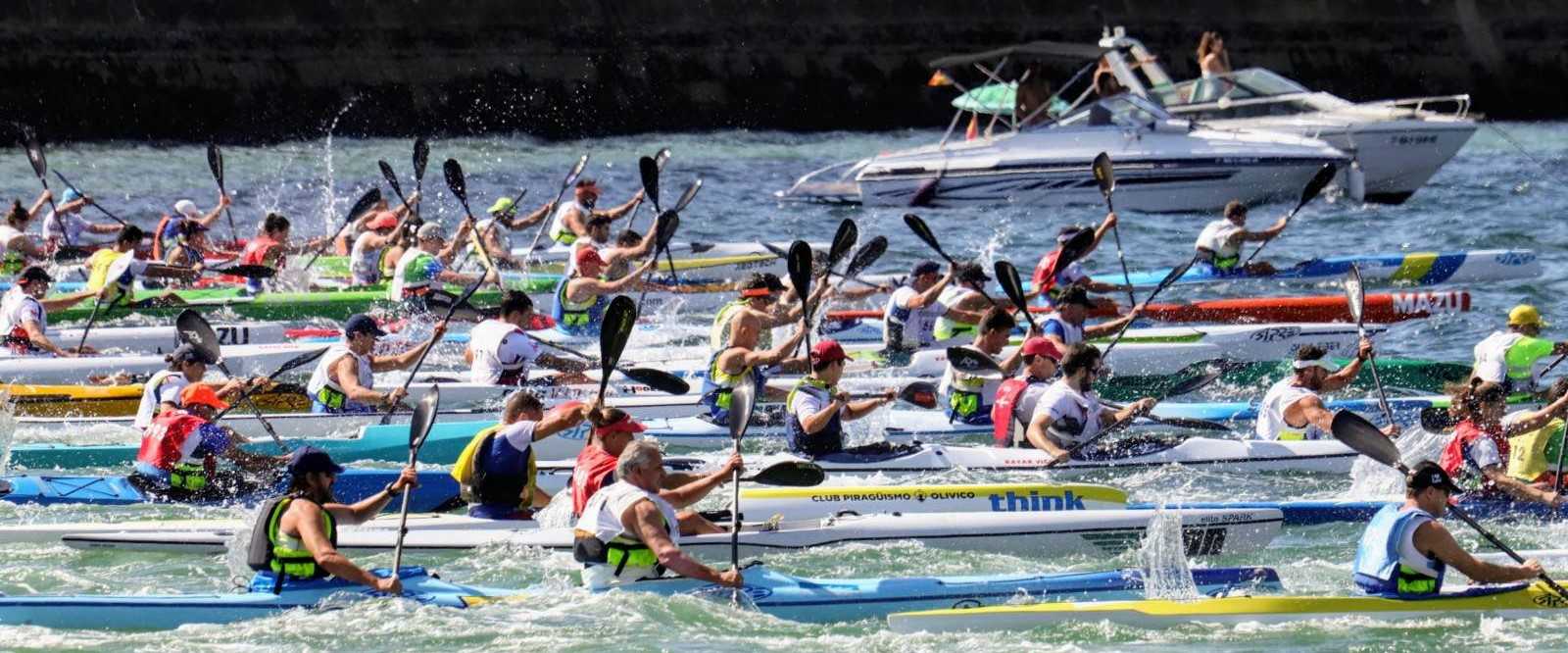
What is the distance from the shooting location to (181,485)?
13.2 m

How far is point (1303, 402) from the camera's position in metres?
13.8

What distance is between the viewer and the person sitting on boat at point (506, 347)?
1573cm

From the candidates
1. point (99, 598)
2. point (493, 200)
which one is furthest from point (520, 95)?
point (99, 598)

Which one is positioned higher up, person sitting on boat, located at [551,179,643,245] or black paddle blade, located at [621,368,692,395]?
person sitting on boat, located at [551,179,643,245]

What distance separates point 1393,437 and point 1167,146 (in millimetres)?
14879

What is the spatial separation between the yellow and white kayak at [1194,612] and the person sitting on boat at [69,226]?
616 inches

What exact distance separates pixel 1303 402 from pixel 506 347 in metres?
5.64

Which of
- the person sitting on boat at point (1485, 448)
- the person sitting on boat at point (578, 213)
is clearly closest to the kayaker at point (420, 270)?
the person sitting on boat at point (578, 213)

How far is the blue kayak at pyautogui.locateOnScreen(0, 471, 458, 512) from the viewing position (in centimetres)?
1329

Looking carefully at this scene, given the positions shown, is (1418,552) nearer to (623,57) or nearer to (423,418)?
(423,418)

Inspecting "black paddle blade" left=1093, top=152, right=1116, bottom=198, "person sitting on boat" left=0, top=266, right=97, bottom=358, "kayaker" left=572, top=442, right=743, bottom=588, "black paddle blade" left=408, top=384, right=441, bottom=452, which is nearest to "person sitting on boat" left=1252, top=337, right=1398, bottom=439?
"kayaker" left=572, top=442, right=743, bottom=588

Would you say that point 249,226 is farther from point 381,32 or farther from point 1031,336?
point 1031,336

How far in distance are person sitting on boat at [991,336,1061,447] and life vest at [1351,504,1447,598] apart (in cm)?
403

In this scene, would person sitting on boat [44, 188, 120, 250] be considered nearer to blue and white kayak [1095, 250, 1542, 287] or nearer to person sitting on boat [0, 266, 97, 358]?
person sitting on boat [0, 266, 97, 358]
